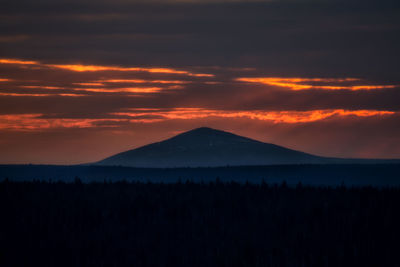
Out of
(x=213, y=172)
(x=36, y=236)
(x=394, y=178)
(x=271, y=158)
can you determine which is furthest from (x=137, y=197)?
(x=271, y=158)

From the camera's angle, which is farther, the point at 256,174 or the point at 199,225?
the point at 256,174

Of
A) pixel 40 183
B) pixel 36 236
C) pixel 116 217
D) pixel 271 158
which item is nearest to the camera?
pixel 36 236

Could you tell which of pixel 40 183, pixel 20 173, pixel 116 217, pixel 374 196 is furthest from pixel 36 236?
pixel 20 173

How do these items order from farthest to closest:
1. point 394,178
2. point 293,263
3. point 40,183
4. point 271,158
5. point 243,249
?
point 271,158
point 394,178
point 40,183
point 243,249
point 293,263

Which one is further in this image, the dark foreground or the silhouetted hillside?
the silhouetted hillside

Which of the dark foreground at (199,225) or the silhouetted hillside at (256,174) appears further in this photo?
the silhouetted hillside at (256,174)

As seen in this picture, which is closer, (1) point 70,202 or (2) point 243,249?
(2) point 243,249

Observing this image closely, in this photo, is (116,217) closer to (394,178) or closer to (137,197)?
(137,197)
